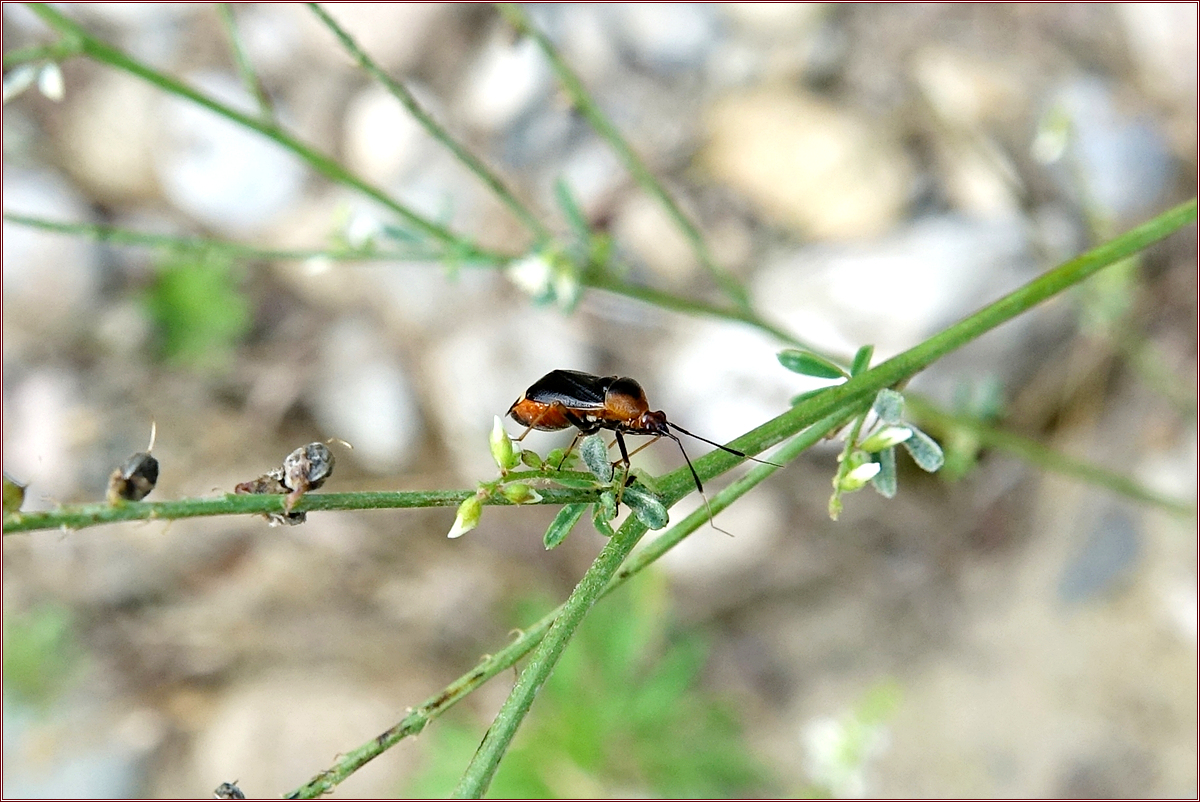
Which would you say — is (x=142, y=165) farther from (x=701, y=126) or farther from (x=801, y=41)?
(x=801, y=41)

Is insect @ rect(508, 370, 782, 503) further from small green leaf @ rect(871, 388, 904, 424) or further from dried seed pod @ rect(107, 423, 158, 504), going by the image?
dried seed pod @ rect(107, 423, 158, 504)

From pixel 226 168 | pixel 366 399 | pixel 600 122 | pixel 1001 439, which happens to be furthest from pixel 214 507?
pixel 226 168

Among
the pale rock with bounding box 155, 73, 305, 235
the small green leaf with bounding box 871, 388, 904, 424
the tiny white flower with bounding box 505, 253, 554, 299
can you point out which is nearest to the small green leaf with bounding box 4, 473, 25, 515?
the small green leaf with bounding box 871, 388, 904, 424

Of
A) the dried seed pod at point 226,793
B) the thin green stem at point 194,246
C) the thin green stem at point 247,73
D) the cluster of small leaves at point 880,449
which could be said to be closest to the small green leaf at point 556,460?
the cluster of small leaves at point 880,449

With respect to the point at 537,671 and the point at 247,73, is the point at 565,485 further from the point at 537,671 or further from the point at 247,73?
the point at 247,73

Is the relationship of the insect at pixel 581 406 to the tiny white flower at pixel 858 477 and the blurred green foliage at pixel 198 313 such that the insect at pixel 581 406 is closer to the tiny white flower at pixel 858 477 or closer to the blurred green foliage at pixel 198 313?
the tiny white flower at pixel 858 477

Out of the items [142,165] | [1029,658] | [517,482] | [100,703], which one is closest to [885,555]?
[1029,658]
